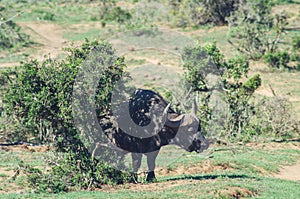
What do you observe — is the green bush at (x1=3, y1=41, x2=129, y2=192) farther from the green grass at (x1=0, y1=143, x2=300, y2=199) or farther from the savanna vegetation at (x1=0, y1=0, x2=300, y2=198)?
the green grass at (x1=0, y1=143, x2=300, y2=199)

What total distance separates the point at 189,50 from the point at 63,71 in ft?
37.9

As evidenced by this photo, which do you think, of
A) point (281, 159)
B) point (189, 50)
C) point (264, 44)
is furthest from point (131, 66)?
point (281, 159)

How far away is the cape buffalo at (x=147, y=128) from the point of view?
549 inches

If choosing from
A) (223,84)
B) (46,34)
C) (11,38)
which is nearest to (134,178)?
(223,84)

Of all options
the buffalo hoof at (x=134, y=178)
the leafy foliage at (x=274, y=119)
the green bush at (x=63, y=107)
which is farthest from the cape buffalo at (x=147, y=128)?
the leafy foliage at (x=274, y=119)

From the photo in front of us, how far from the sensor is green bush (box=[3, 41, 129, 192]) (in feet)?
42.5

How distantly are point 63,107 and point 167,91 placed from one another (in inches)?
428

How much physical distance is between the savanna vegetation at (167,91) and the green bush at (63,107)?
0.09ft

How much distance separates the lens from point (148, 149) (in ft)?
46.9

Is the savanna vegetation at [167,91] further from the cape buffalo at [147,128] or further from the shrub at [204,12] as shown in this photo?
the cape buffalo at [147,128]

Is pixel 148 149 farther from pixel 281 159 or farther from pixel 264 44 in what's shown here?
pixel 264 44

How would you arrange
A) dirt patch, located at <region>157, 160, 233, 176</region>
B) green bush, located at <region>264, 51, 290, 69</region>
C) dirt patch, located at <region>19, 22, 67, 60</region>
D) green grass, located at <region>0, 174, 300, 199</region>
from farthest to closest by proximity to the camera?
dirt patch, located at <region>19, 22, 67, 60</region> → green bush, located at <region>264, 51, 290, 69</region> → dirt patch, located at <region>157, 160, 233, 176</region> → green grass, located at <region>0, 174, 300, 199</region>

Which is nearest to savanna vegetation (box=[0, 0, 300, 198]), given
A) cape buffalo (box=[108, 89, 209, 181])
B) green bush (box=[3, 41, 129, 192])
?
green bush (box=[3, 41, 129, 192])

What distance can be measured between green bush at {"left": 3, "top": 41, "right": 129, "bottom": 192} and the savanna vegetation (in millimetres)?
27
